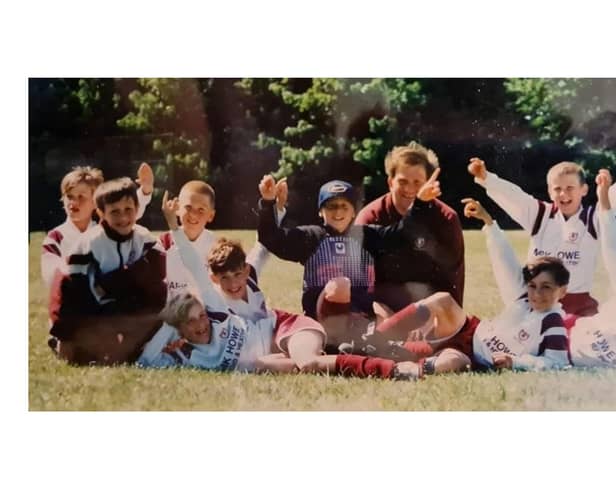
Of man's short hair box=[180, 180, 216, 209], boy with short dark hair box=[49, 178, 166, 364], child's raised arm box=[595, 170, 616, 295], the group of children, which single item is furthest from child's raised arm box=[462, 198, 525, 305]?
boy with short dark hair box=[49, 178, 166, 364]

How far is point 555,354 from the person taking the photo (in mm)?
4922

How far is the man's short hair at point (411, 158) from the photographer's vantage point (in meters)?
4.84

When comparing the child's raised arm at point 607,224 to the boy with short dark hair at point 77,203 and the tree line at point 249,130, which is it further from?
the boy with short dark hair at point 77,203

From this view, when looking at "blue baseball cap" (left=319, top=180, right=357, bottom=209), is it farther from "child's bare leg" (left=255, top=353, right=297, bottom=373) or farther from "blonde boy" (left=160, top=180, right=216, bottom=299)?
"child's bare leg" (left=255, top=353, right=297, bottom=373)

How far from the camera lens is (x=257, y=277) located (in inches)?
192

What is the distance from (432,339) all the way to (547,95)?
54.0 inches

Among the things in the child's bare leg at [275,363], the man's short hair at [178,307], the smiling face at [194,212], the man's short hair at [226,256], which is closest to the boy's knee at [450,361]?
the child's bare leg at [275,363]

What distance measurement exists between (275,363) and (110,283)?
3.05ft

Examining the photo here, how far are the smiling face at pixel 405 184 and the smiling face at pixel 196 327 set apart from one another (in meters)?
1.13

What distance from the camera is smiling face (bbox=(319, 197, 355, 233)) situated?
4.85 metres

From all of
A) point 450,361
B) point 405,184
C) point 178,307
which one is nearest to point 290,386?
point 178,307

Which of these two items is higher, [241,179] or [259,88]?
[259,88]

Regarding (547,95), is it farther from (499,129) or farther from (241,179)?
(241,179)
